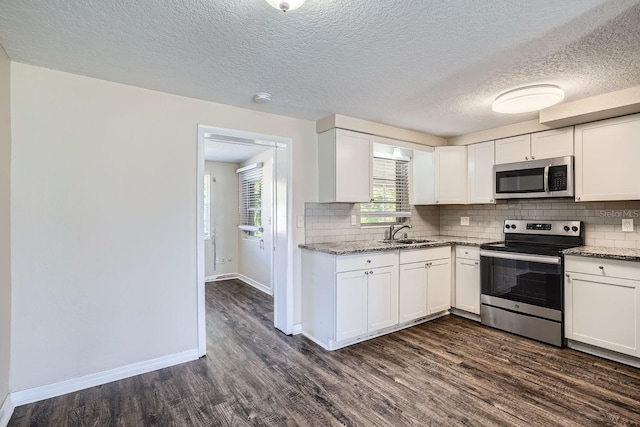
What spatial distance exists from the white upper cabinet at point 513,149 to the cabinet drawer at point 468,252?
108 centimetres

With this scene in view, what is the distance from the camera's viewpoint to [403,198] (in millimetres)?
4527

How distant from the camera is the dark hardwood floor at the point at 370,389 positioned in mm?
2029

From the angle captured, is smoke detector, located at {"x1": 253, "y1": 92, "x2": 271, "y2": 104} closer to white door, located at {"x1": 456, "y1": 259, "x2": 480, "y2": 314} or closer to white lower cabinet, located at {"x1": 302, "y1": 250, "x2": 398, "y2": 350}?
white lower cabinet, located at {"x1": 302, "y1": 250, "x2": 398, "y2": 350}

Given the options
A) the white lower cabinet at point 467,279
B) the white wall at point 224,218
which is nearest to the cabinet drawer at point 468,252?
the white lower cabinet at point 467,279

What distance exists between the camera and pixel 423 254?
143 inches

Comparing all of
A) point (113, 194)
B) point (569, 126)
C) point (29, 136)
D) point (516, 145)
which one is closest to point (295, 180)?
point (113, 194)

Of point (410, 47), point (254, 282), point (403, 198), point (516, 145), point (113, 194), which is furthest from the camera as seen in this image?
point (254, 282)

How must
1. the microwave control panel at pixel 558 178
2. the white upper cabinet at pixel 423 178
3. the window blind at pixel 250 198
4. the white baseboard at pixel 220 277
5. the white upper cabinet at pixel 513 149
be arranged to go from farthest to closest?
the white baseboard at pixel 220 277, the window blind at pixel 250 198, the white upper cabinet at pixel 423 178, the white upper cabinet at pixel 513 149, the microwave control panel at pixel 558 178

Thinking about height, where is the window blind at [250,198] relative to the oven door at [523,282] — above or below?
above

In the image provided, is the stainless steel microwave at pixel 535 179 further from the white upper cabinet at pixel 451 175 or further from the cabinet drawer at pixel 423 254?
the cabinet drawer at pixel 423 254

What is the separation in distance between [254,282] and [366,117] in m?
3.47

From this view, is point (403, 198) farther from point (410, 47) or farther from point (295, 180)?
point (410, 47)

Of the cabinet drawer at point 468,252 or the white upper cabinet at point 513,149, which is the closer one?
the white upper cabinet at point 513,149

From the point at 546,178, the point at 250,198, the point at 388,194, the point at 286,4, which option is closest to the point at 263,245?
the point at 250,198
